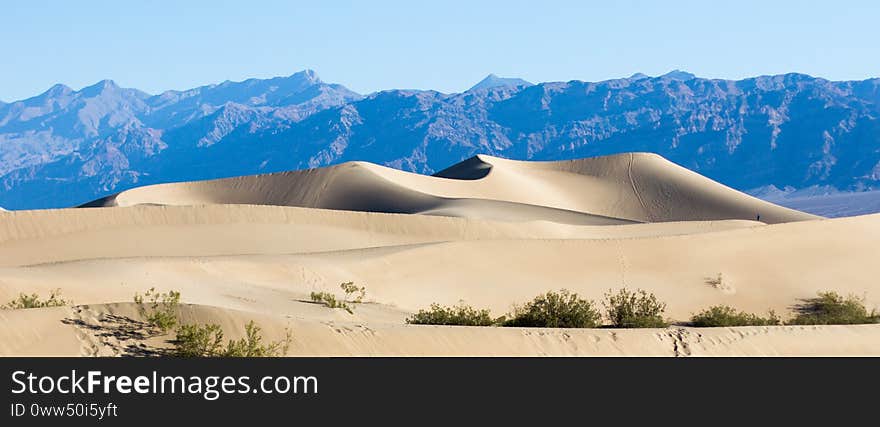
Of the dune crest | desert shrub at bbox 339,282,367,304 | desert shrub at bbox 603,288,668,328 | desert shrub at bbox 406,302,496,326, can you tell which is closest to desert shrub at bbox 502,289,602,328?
desert shrub at bbox 406,302,496,326

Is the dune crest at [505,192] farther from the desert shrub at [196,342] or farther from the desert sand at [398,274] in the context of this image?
the desert shrub at [196,342]

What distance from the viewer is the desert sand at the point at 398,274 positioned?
45.6ft

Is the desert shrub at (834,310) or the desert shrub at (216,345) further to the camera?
the desert shrub at (834,310)

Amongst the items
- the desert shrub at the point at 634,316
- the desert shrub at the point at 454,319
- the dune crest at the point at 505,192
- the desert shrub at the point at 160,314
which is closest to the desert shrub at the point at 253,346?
the desert shrub at the point at 160,314

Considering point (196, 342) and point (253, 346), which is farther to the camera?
point (253, 346)

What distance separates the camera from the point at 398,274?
86.5 feet

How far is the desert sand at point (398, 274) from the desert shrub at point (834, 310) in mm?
470

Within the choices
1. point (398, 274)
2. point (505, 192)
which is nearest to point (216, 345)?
point (398, 274)

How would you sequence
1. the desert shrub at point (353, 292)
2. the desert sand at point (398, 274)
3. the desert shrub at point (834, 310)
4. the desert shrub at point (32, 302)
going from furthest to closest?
1. the desert shrub at point (353, 292)
2. the desert shrub at point (834, 310)
3. the desert shrub at point (32, 302)
4. the desert sand at point (398, 274)

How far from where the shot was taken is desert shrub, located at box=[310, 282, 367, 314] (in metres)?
20.3

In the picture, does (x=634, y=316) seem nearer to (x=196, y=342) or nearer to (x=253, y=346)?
(x=253, y=346)

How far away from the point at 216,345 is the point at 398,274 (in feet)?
45.1
